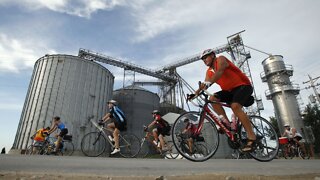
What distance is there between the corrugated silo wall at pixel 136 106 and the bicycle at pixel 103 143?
1873 cm

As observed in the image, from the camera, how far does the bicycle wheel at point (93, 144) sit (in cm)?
741

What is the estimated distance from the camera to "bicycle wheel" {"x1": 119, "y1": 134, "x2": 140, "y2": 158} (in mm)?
7887

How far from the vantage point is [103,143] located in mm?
7676

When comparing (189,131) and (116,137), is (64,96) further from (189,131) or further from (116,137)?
(189,131)

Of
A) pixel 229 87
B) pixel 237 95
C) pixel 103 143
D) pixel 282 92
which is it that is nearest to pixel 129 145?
pixel 103 143

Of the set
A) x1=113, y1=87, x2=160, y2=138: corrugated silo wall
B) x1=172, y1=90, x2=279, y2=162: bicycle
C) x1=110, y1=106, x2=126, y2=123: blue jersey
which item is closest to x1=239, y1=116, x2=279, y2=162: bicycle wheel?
x1=172, y1=90, x2=279, y2=162: bicycle

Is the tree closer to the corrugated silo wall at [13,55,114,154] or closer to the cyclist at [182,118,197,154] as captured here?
the corrugated silo wall at [13,55,114,154]

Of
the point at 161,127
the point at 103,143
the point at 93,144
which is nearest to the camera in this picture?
the point at 93,144

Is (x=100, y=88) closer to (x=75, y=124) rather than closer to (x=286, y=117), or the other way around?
(x=75, y=124)

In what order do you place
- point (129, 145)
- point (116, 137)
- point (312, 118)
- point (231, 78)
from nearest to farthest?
point (231, 78)
point (116, 137)
point (129, 145)
point (312, 118)

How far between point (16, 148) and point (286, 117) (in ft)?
93.6

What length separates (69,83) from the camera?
19.7 m

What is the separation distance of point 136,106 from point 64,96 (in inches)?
419

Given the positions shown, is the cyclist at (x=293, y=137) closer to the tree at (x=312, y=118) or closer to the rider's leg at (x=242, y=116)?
the rider's leg at (x=242, y=116)
